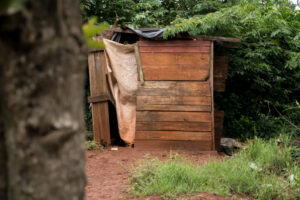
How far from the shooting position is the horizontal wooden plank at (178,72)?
656 centimetres

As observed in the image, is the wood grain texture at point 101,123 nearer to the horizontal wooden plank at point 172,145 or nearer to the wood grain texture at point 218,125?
the horizontal wooden plank at point 172,145

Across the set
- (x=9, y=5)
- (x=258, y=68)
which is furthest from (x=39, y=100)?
(x=258, y=68)

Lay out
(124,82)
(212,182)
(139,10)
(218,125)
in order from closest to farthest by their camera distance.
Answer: (212,182)
(124,82)
(218,125)
(139,10)

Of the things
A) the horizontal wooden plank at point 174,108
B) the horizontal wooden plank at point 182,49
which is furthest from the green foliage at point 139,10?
the horizontal wooden plank at point 174,108

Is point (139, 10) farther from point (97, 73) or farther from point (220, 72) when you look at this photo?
point (220, 72)

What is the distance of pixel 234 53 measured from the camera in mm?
8727

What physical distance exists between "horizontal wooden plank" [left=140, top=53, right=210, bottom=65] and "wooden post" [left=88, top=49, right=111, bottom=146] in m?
1.15

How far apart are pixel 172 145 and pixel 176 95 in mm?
1060

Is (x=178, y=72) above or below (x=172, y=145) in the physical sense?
above

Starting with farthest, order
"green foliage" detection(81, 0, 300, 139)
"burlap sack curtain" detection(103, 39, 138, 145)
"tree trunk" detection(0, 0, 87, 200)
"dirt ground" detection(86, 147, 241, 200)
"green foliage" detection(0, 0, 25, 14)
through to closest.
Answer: "green foliage" detection(81, 0, 300, 139)
"burlap sack curtain" detection(103, 39, 138, 145)
"dirt ground" detection(86, 147, 241, 200)
"tree trunk" detection(0, 0, 87, 200)
"green foliage" detection(0, 0, 25, 14)

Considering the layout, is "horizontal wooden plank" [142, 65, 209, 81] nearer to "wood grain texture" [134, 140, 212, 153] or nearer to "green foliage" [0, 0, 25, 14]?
"wood grain texture" [134, 140, 212, 153]

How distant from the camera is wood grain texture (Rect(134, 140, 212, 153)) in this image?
21.6 ft

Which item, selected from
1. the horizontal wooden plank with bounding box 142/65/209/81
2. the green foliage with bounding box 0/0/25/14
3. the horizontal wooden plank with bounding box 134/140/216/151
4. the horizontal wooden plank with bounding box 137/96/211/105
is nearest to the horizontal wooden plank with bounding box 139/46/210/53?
the horizontal wooden plank with bounding box 142/65/209/81

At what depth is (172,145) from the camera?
662 centimetres
